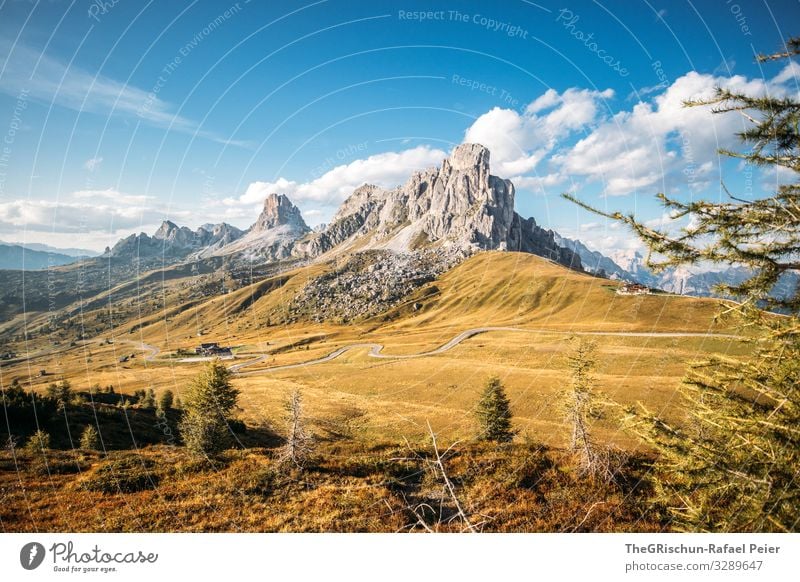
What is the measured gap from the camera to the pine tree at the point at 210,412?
25.5 m

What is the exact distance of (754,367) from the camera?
855 centimetres

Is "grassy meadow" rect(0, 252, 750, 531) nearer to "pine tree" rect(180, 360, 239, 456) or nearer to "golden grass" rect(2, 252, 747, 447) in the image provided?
"golden grass" rect(2, 252, 747, 447)

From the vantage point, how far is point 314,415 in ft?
174

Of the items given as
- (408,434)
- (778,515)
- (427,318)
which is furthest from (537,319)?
(778,515)

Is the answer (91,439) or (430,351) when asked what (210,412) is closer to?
(91,439)

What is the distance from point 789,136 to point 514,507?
13.2 meters

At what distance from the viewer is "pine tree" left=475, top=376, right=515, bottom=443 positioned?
35.1m
